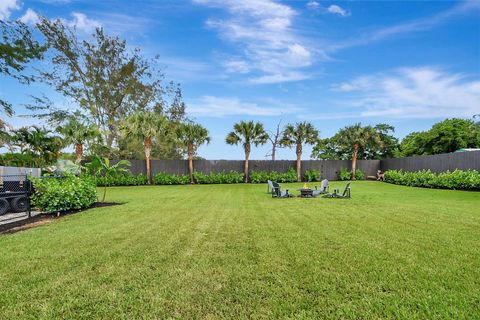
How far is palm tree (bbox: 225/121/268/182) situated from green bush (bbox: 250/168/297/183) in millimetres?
1919

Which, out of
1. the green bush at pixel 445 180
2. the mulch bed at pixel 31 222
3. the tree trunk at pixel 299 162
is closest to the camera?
the mulch bed at pixel 31 222

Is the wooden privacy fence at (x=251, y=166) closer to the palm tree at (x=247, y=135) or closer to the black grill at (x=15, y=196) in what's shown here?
the palm tree at (x=247, y=135)

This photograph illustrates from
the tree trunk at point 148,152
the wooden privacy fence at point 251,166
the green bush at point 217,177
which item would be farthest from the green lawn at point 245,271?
the wooden privacy fence at point 251,166

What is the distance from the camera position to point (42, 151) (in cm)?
1725

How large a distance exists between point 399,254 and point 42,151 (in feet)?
62.5

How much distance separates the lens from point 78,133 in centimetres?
2102

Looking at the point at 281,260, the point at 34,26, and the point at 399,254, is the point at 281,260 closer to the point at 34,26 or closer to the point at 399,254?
the point at 399,254

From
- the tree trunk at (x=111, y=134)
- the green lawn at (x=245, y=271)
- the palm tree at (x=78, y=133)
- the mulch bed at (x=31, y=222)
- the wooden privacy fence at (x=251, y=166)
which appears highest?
the tree trunk at (x=111, y=134)

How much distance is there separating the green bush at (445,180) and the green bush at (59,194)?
18.0 m

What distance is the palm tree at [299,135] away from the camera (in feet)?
84.8

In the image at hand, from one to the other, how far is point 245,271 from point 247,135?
2192 centimetres

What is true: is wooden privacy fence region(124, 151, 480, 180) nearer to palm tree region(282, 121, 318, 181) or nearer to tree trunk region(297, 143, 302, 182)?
tree trunk region(297, 143, 302, 182)

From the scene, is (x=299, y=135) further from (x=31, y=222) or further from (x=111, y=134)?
(x=31, y=222)

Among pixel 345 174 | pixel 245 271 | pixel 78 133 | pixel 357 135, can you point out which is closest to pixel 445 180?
pixel 345 174
